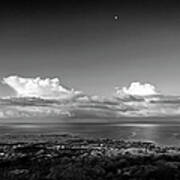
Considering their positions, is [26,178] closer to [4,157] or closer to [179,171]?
[4,157]

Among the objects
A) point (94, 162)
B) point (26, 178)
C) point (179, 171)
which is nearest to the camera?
point (26, 178)

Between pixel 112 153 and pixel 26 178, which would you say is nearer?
pixel 26 178

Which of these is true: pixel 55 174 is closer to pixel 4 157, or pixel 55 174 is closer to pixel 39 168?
pixel 39 168

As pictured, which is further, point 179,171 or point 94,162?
point 94,162

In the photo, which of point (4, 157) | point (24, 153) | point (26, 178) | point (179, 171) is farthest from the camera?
point (24, 153)

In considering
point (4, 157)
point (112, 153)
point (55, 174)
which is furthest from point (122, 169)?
point (4, 157)

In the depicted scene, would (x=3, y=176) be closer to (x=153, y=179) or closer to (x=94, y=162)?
(x=94, y=162)

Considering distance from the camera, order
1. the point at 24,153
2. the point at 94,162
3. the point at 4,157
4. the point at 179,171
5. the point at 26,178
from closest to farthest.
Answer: the point at 26,178 → the point at 179,171 → the point at 94,162 → the point at 4,157 → the point at 24,153

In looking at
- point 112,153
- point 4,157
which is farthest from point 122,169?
point 4,157

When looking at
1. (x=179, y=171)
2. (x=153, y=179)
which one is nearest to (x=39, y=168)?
(x=153, y=179)
